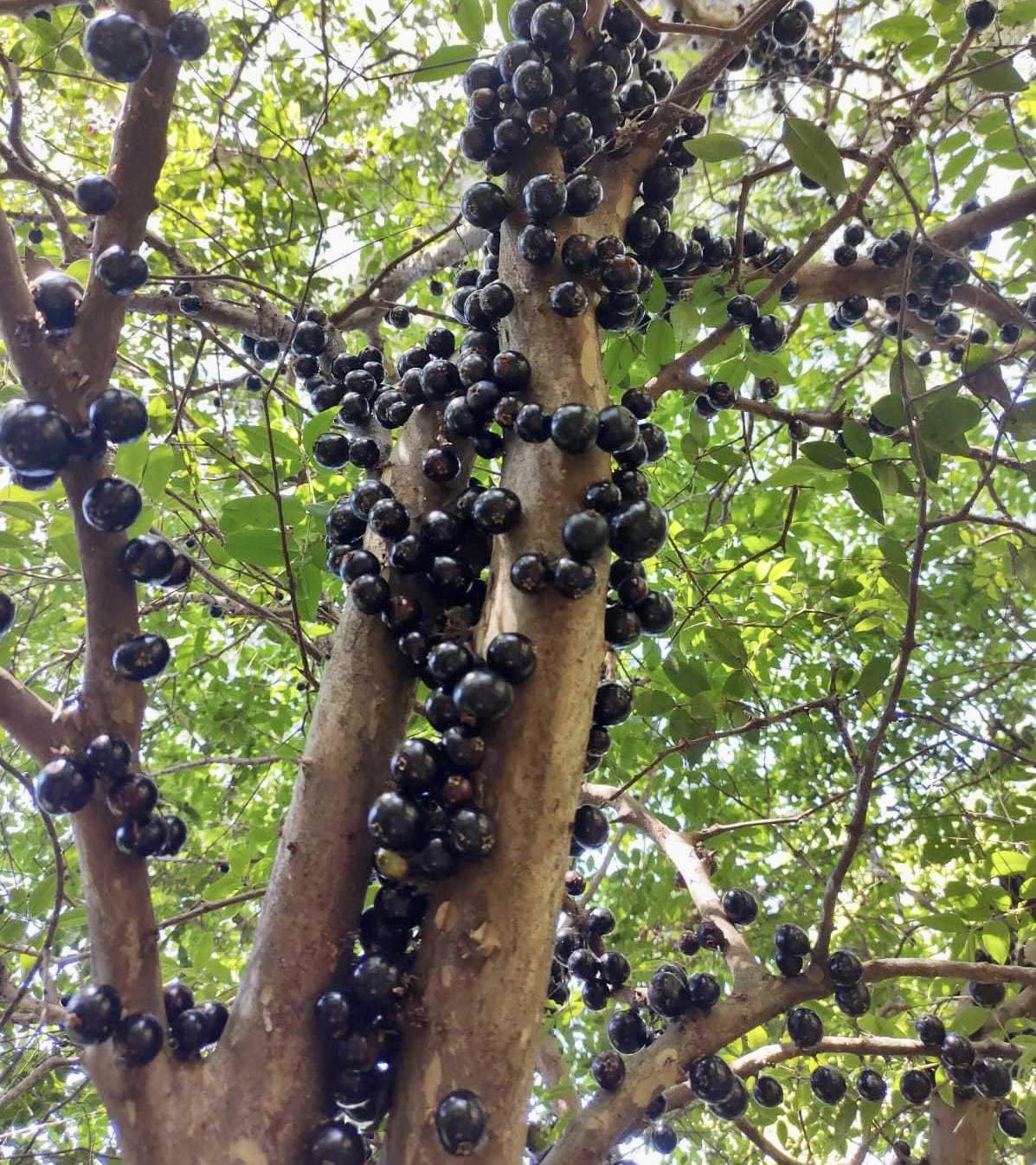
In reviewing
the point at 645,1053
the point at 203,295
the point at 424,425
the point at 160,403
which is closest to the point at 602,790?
the point at 645,1053

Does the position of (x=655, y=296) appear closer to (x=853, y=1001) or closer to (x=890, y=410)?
(x=890, y=410)

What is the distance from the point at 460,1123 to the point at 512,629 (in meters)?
0.94

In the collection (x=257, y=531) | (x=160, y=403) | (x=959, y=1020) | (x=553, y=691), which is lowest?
(x=959, y=1020)

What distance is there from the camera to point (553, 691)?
5.78ft

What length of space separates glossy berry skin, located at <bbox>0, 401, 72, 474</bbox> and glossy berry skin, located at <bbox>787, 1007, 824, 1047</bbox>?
234 cm

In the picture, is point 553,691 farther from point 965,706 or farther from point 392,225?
point 392,225

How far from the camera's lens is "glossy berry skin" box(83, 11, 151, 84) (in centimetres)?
163

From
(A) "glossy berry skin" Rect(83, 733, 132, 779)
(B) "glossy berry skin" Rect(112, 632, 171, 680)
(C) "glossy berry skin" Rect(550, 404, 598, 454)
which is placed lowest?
(A) "glossy berry skin" Rect(83, 733, 132, 779)

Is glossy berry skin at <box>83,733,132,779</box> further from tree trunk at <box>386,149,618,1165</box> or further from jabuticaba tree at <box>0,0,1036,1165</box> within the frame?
tree trunk at <box>386,149,618,1165</box>

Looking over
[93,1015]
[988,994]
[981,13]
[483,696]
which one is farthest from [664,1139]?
[981,13]

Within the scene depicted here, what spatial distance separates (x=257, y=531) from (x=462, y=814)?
1.21m

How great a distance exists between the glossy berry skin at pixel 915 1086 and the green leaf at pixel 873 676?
1.33m

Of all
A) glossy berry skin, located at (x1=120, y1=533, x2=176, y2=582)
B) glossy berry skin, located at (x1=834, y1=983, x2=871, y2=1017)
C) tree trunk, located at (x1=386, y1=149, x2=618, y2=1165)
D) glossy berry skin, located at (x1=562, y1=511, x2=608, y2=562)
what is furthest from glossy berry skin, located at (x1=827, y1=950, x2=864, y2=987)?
glossy berry skin, located at (x1=120, y1=533, x2=176, y2=582)

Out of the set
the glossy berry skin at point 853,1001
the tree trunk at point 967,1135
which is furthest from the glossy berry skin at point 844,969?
the tree trunk at point 967,1135
